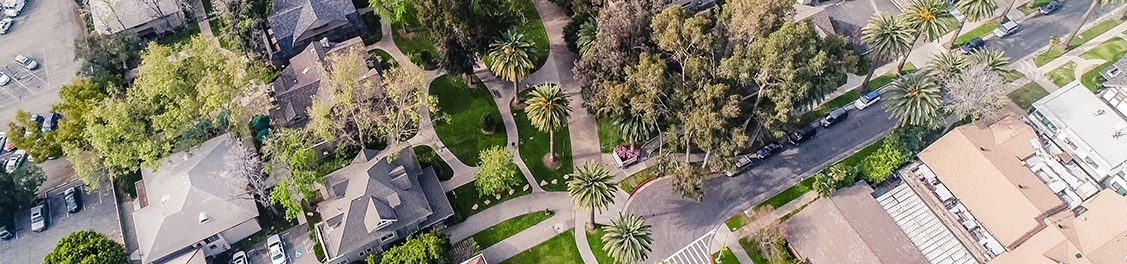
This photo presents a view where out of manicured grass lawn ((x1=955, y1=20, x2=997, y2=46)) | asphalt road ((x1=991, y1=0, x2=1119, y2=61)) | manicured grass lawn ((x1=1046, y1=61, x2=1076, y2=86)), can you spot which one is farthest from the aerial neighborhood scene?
manicured grass lawn ((x1=955, y1=20, x2=997, y2=46))

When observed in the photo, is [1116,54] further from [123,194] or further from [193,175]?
[123,194]

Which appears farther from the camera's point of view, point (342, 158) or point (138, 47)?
point (138, 47)

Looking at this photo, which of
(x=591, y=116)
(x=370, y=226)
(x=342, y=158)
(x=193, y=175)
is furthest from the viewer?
(x=591, y=116)

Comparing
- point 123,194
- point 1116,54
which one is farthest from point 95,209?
point 1116,54

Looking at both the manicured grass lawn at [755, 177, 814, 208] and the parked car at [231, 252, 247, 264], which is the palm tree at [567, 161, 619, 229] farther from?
the parked car at [231, 252, 247, 264]

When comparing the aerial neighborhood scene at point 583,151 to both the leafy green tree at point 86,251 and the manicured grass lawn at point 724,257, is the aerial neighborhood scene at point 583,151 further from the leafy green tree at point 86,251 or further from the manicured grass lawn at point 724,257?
the manicured grass lawn at point 724,257

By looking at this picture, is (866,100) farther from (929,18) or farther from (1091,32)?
(1091,32)
